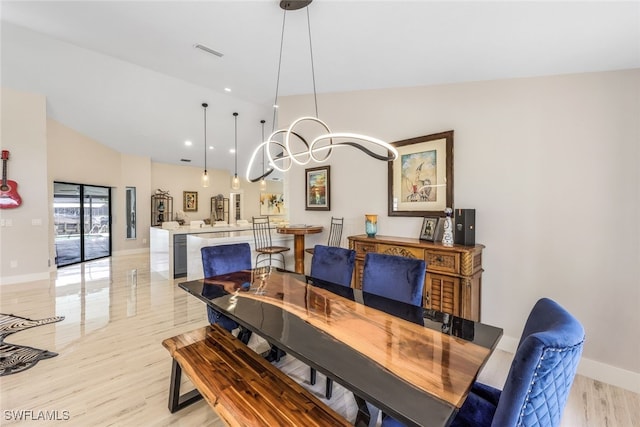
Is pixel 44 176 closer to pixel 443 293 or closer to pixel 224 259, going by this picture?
pixel 224 259

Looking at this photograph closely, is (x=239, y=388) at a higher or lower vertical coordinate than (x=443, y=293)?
lower

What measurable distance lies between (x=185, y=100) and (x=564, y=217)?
6397 millimetres

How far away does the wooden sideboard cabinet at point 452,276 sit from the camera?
247 cm

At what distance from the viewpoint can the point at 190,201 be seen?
9211 mm

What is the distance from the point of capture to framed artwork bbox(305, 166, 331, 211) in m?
4.34

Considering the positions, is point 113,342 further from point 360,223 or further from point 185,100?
point 185,100

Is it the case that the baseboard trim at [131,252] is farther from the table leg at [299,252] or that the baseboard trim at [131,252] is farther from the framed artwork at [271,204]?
the table leg at [299,252]

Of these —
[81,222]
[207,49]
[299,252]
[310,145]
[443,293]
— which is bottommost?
[443,293]

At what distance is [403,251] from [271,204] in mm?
9125

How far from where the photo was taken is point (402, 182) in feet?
11.2

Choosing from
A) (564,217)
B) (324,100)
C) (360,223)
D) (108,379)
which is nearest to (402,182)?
(360,223)

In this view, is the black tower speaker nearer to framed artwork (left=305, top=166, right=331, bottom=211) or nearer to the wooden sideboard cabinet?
the wooden sideboard cabinet

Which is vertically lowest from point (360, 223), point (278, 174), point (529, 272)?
point (529, 272)

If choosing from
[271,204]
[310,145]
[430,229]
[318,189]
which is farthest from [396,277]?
[271,204]
